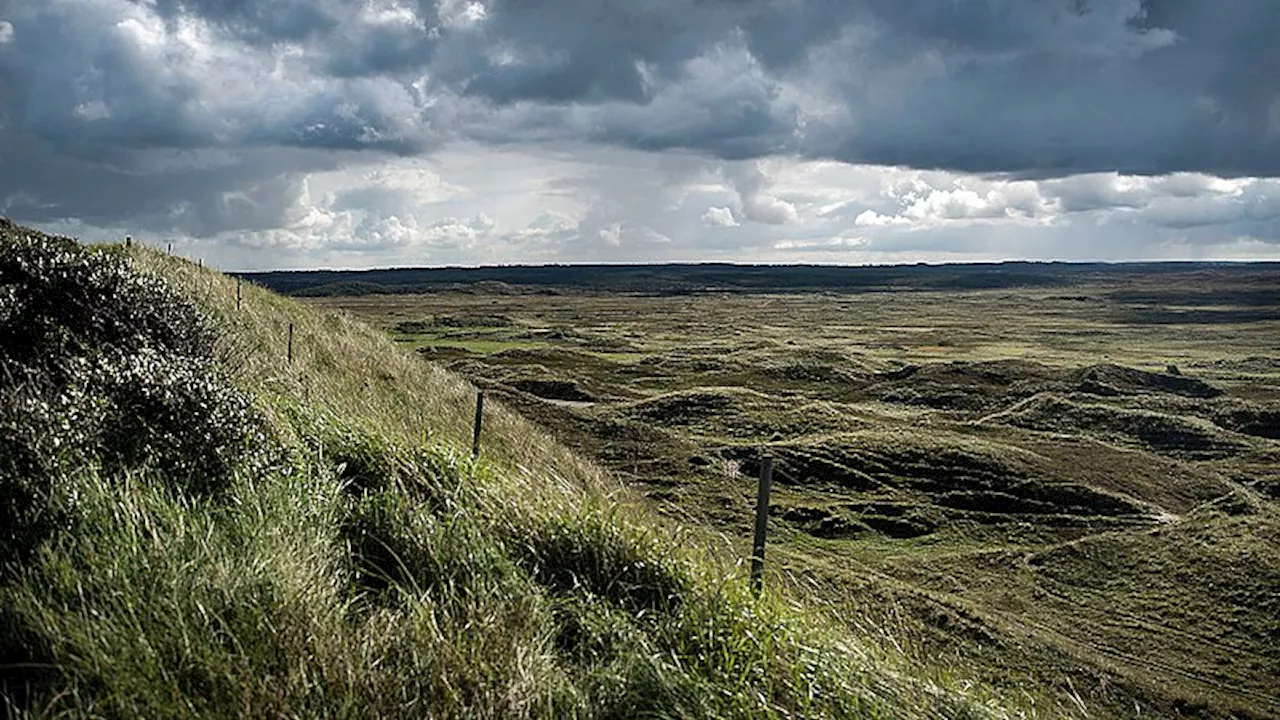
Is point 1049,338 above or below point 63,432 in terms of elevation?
below

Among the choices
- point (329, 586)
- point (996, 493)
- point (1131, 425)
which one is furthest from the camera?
point (1131, 425)

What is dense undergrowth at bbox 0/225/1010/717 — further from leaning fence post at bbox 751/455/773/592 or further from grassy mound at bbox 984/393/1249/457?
grassy mound at bbox 984/393/1249/457

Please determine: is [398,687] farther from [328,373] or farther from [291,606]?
[328,373]

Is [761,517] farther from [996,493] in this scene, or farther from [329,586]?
[996,493]

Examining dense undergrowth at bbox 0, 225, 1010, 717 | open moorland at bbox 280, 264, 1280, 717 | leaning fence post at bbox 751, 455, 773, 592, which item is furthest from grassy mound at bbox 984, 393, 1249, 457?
dense undergrowth at bbox 0, 225, 1010, 717

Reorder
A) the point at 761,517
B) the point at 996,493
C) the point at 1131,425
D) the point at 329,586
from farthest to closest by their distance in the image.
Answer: the point at 1131,425 → the point at 996,493 → the point at 761,517 → the point at 329,586

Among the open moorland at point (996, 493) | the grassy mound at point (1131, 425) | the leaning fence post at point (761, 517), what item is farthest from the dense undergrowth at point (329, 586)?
the grassy mound at point (1131, 425)

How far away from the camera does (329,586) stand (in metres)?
6.49

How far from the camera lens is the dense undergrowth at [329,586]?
5422 millimetres

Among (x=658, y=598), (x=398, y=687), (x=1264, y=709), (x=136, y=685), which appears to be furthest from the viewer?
(x=1264, y=709)

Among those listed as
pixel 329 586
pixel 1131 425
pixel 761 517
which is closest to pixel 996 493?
pixel 1131 425

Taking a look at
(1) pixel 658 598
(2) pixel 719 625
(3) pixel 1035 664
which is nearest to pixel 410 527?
(1) pixel 658 598

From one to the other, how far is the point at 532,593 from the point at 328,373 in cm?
1460

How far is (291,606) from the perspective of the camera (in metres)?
5.89
